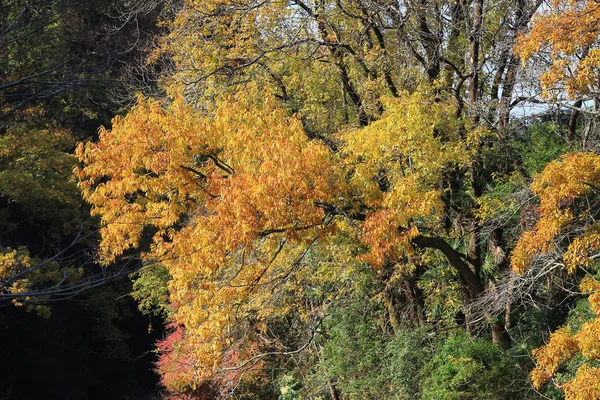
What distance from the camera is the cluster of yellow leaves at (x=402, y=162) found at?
27.9 ft

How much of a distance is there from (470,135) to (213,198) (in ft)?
12.1

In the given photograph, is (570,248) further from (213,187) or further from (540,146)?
(540,146)

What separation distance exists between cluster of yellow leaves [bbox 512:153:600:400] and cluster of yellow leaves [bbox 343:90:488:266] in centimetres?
133

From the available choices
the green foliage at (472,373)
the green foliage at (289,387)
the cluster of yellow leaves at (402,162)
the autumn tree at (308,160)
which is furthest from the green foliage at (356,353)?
the cluster of yellow leaves at (402,162)

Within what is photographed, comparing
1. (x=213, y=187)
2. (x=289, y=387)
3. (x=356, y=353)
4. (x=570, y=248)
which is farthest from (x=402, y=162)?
(x=289, y=387)

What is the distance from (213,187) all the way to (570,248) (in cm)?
428

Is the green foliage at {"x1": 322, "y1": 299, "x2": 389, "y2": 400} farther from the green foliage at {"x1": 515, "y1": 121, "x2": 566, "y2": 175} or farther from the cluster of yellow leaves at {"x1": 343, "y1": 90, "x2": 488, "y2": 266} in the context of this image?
the green foliage at {"x1": 515, "y1": 121, "x2": 566, "y2": 175}

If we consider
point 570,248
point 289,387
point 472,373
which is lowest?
point 289,387

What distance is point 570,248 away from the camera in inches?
302

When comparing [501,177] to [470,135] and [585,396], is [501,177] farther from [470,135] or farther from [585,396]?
[585,396]

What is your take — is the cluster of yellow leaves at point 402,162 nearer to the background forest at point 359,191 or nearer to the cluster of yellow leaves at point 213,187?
the background forest at point 359,191

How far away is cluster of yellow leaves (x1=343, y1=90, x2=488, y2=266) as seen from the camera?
8.52 m

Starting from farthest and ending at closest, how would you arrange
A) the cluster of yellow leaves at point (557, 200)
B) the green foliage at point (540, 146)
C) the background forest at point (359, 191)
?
the green foliage at point (540, 146) < the background forest at point (359, 191) < the cluster of yellow leaves at point (557, 200)

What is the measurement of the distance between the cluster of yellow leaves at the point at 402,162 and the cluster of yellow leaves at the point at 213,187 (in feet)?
1.77
